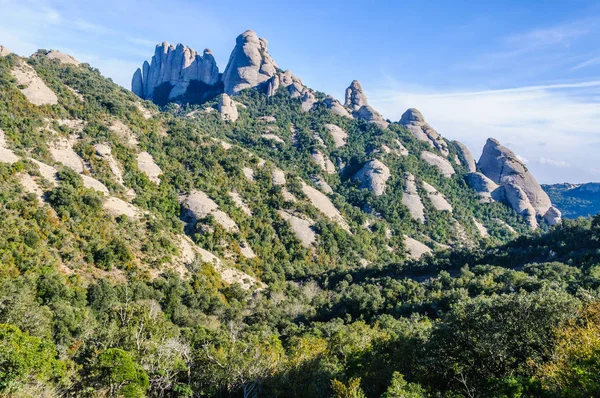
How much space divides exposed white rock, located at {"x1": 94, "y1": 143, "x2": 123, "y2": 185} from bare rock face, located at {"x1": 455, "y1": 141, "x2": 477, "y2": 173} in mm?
156808

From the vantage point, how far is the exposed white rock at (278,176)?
346ft

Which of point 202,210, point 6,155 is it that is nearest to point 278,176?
point 202,210

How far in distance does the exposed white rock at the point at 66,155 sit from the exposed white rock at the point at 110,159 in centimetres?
411

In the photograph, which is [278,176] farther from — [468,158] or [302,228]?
[468,158]

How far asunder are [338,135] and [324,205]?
211 feet

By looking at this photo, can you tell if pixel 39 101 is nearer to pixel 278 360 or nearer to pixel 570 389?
pixel 278 360

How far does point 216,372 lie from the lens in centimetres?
2962

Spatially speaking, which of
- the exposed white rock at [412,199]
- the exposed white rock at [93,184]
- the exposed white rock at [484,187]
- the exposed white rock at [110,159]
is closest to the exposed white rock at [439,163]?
the exposed white rock at [484,187]

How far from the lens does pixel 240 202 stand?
3661 inches

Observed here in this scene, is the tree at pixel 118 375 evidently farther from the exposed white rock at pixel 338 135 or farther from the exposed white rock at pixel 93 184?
the exposed white rock at pixel 338 135

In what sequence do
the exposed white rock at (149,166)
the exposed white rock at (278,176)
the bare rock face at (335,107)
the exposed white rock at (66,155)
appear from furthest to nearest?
the bare rock face at (335,107) < the exposed white rock at (278,176) < the exposed white rock at (149,166) < the exposed white rock at (66,155)

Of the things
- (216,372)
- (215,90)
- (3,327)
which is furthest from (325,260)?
(215,90)

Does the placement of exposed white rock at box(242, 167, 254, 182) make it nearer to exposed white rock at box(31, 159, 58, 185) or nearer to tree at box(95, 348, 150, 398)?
exposed white rock at box(31, 159, 58, 185)

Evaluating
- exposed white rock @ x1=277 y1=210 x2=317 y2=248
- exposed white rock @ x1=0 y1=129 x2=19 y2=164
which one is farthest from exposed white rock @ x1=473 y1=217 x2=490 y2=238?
exposed white rock @ x1=0 y1=129 x2=19 y2=164
